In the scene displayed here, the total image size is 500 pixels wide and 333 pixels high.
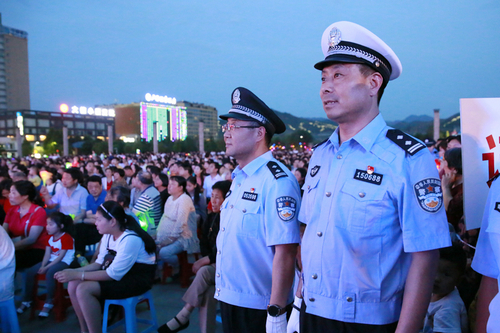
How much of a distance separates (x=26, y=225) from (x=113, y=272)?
1.83m

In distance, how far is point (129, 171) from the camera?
31.4ft

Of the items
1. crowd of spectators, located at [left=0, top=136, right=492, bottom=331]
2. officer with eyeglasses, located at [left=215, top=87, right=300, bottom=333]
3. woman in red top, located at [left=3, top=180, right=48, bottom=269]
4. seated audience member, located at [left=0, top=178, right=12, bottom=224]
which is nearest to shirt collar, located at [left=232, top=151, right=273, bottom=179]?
officer with eyeglasses, located at [left=215, top=87, right=300, bottom=333]

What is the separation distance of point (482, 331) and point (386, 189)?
0.66 metres

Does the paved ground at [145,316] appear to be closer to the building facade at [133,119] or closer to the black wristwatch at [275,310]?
the black wristwatch at [275,310]

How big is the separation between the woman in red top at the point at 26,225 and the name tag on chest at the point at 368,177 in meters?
4.06

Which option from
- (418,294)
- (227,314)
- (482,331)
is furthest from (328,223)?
(227,314)

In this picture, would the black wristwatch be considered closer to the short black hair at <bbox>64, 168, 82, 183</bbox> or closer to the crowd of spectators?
the crowd of spectators

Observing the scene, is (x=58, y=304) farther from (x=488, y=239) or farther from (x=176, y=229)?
(x=488, y=239)

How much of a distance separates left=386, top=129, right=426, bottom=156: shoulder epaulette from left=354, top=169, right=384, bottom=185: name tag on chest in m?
0.14

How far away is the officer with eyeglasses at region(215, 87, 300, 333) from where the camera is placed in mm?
1924

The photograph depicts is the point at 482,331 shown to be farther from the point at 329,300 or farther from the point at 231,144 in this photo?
the point at 231,144

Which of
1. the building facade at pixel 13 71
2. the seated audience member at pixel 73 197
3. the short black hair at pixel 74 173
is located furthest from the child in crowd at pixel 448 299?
the building facade at pixel 13 71

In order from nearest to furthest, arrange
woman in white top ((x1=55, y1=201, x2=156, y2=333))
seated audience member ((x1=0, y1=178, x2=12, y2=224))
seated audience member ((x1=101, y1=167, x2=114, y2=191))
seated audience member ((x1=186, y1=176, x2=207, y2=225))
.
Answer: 1. woman in white top ((x1=55, y1=201, x2=156, y2=333))
2. seated audience member ((x1=0, y1=178, x2=12, y2=224))
3. seated audience member ((x1=186, y1=176, x2=207, y2=225))
4. seated audience member ((x1=101, y1=167, x2=114, y2=191))

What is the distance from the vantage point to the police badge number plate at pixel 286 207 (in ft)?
6.39
